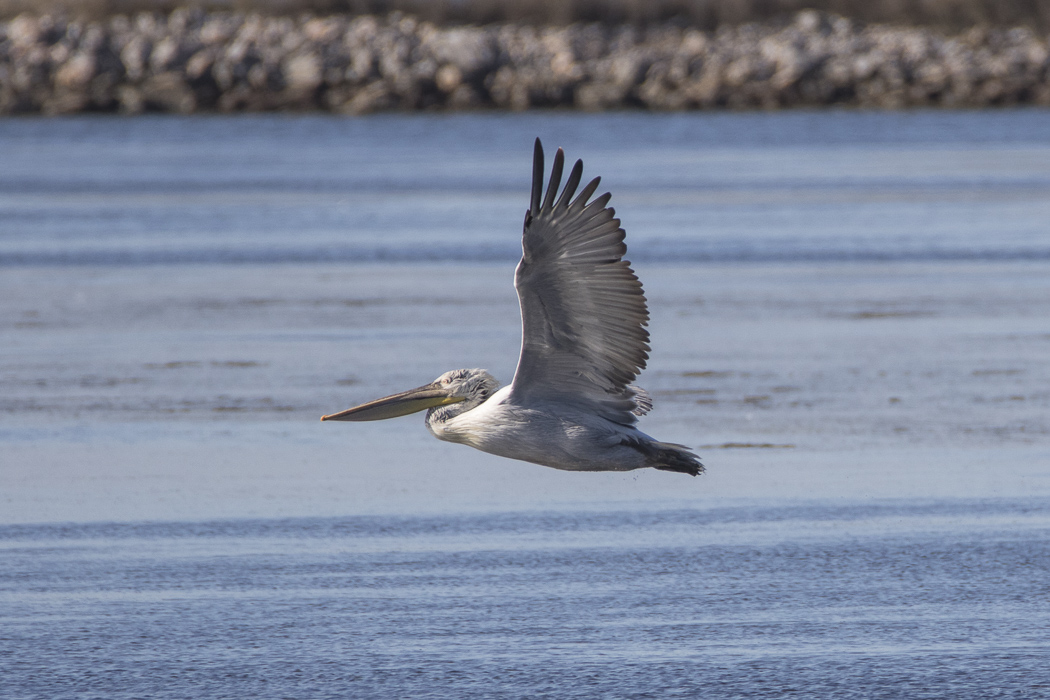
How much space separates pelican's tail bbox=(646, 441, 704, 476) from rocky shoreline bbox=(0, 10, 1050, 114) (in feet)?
97.7

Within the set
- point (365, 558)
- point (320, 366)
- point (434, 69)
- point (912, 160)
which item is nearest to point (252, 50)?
point (434, 69)

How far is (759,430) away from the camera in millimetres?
8586

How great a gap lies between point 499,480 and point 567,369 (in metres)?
1.90

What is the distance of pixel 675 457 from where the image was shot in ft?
20.1

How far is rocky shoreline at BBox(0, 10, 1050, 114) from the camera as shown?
118 feet

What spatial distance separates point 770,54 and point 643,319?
32310mm

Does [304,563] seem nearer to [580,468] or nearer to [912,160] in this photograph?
[580,468]

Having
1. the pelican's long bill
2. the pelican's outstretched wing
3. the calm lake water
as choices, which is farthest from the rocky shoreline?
the pelican's outstretched wing

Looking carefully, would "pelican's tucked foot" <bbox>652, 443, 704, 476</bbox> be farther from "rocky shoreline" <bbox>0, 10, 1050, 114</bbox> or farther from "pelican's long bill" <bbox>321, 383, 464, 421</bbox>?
"rocky shoreline" <bbox>0, 10, 1050, 114</bbox>

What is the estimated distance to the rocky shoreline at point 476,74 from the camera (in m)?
35.9

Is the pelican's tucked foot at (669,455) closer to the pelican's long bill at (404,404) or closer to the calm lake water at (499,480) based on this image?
the calm lake water at (499,480)

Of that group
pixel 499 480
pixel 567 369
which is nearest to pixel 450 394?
pixel 567 369

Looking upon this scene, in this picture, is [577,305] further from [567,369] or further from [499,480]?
[499,480]

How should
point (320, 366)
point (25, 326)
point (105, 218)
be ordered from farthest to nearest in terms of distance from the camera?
1. point (105, 218)
2. point (25, 326)
3. point (320, 366)
